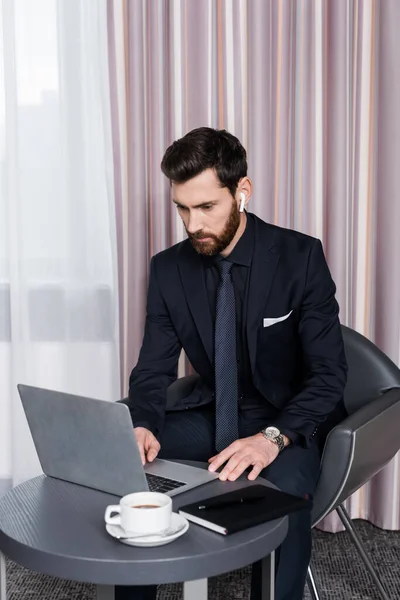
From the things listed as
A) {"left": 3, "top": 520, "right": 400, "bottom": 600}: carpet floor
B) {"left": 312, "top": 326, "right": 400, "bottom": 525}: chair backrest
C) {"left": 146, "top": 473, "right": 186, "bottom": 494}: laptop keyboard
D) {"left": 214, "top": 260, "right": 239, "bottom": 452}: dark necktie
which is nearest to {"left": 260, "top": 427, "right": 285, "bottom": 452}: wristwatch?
{"left": 312, "top": 326, "right": 400, "bottom": 525}: chair backrest

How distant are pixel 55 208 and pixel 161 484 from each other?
5.19 feet

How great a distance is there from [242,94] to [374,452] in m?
1.36

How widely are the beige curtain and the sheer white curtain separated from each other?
5.4 inches

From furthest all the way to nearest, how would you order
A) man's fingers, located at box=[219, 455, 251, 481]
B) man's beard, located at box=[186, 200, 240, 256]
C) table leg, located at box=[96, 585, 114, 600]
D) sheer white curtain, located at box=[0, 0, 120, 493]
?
1. sheer white curtain, located at box=[0, 0, 120, 493]
2. man's beard, located at box=[186, 200, 240, 256]
3. table leg, located at box=[96, 585, 114, 600]
4. man's fingers, located at box=[219, 455, 251, 481]

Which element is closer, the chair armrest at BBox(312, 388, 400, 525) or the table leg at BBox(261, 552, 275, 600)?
the table leg at BBox(261, 552, 275, 600)

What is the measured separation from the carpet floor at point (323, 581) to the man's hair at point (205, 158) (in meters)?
1.23

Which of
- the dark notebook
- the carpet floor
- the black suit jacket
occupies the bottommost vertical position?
the carpet floor

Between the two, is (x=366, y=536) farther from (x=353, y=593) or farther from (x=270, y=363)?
(x=270, y=363)

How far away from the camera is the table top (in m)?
1.30

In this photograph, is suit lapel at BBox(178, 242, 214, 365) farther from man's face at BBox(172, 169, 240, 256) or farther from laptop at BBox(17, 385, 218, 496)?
laptop at BBox(17, 385, 218, 496)

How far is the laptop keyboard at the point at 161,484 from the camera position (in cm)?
165

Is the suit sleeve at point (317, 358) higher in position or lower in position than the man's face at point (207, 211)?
lower

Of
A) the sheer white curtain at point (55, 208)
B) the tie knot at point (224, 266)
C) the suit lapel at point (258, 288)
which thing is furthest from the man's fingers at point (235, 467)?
the sheer white curtain at point (55, 208)

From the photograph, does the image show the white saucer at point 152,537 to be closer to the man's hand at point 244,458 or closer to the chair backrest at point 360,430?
the man's hand at point 244,458
